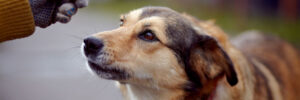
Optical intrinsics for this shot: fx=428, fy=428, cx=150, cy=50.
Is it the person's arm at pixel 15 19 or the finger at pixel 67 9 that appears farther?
the finger at pixel 67 9

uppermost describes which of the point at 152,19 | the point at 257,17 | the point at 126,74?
the point at 152,19

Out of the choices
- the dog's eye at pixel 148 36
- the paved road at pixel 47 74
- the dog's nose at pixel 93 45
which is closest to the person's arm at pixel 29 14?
the dog's nose at pixel 93 45

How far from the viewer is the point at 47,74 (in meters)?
6.75

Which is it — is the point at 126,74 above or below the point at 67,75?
above

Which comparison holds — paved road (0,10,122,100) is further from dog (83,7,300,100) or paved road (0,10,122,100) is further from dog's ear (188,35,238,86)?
dog's ear (188,35,238,86)

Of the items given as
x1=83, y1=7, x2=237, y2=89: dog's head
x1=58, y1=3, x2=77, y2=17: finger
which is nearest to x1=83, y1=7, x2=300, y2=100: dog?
x1=83, y1=7, x2=237, y2=89: dog's head

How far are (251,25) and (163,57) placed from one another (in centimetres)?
730

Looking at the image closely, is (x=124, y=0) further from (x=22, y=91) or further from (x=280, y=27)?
(x=22, y=91)

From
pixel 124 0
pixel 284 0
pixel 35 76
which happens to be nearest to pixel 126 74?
pixel 35 76

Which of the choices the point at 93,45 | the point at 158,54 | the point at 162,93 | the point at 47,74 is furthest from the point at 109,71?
the point at 47,74

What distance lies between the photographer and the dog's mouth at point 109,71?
3.16 m

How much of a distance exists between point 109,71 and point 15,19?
2.52 feet

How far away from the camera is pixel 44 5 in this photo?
304 cm

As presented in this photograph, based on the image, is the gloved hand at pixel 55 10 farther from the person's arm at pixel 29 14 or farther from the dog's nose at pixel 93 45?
the dog's nose at pixel 93 45
